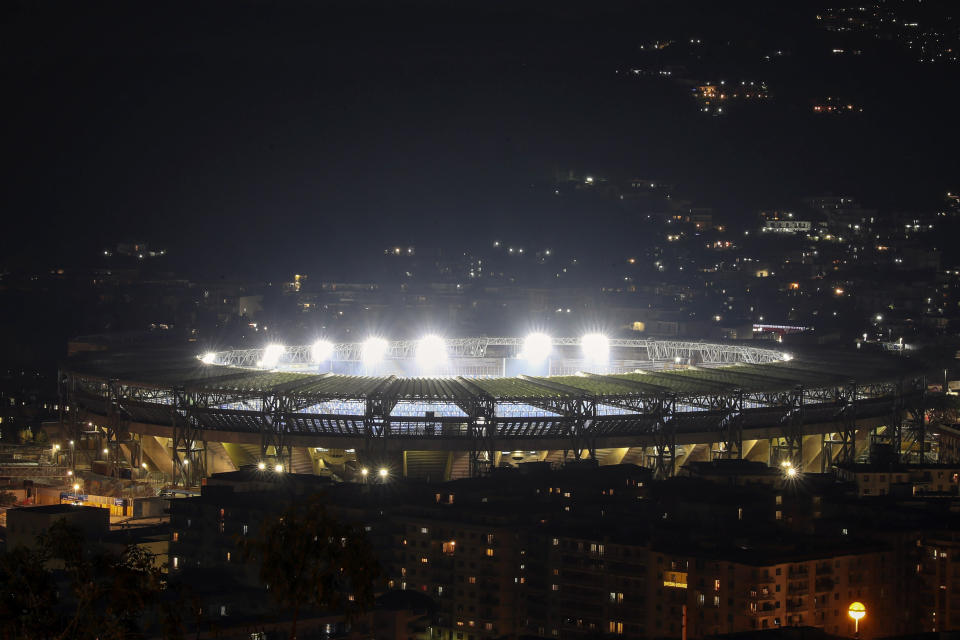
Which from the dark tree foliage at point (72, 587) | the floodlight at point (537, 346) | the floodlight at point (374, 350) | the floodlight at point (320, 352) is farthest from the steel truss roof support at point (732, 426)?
the dark tree foliage at point (72, 587)

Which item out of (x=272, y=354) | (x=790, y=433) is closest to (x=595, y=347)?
(x=272, y=354)

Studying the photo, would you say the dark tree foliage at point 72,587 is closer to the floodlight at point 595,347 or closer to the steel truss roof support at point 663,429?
the steel truss roof support at point 663,429

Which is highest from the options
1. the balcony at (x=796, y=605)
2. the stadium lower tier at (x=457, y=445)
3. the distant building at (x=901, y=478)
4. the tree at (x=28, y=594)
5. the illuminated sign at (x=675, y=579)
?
the stadium lower tier at (x=457, y=445)

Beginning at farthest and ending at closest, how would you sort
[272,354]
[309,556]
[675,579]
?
[272,354], [675,579], [309,556]

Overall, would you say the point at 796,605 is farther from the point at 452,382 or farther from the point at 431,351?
the point at 431,351

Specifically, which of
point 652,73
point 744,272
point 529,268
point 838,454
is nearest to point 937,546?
point 838,454

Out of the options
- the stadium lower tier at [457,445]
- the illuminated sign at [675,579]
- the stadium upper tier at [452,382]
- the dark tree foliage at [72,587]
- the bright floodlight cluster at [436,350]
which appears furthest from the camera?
the bright floodlight cluster at [436,350]

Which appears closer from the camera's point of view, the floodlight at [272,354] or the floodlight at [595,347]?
the floodlight at [272,354]
